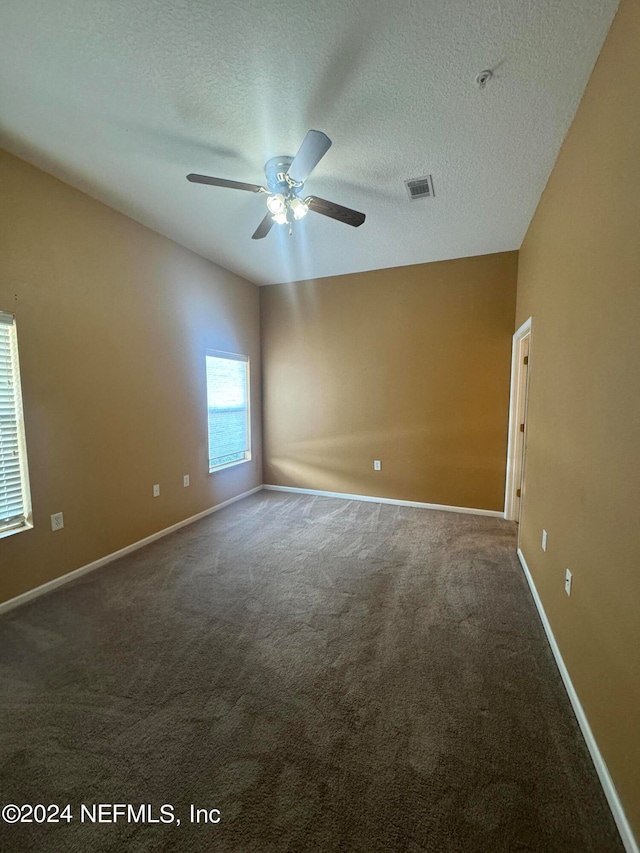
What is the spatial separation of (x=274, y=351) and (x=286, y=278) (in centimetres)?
96

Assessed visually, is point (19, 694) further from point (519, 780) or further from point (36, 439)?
point (519, 780)

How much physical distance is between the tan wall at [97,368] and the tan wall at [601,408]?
315 cm

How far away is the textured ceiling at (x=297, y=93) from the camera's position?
134 centimetres

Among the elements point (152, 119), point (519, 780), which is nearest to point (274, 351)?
point (152, 119)

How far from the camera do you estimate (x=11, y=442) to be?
218 centimetres

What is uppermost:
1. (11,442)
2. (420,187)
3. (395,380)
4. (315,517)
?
(420,187)

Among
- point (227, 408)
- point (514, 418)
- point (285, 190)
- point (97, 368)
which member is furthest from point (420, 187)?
point (227, 408)

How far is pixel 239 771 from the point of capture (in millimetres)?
1229

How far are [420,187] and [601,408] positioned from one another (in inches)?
78.0

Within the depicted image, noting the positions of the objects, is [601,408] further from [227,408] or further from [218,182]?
[227,408]

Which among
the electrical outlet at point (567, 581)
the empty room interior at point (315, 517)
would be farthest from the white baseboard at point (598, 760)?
the electrical outlet at point (567, 581)

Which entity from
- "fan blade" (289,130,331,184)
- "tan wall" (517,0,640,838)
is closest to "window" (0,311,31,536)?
"fan blade" (289,130,331,184)

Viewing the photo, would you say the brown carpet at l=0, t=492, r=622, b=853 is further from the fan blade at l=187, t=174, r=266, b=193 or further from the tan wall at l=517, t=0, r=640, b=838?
the fan blade at l=187, t=174, r=266, b=193

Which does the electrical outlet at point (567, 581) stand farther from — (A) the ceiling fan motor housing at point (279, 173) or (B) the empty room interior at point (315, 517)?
(A) the ceiling fan motor housing at point (279, 173)
